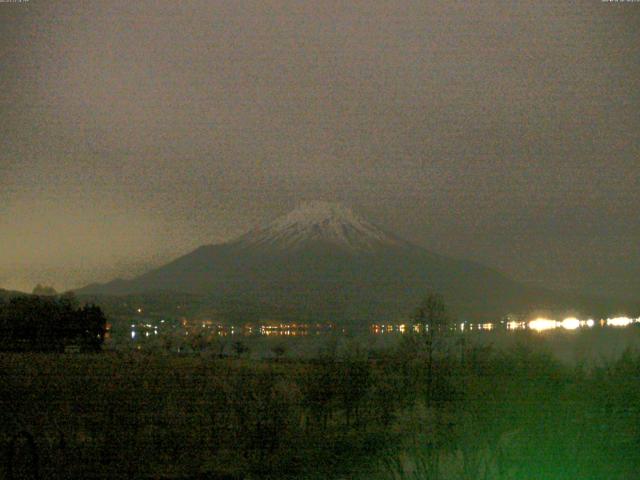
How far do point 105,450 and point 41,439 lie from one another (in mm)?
1496

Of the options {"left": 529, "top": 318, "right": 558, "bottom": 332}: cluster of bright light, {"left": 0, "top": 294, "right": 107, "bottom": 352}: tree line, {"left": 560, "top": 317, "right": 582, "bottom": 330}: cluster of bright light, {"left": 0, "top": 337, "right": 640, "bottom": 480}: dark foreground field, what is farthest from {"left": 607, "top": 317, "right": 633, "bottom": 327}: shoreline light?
{"left": 0, "top": 294, "right": 107, "bottom": 352}: tree line

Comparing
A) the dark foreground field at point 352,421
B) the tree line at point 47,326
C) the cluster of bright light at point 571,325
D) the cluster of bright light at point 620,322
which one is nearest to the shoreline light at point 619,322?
the cluster of bright light at point 620,322

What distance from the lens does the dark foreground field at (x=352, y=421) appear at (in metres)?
6.12

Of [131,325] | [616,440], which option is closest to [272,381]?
[616,440]

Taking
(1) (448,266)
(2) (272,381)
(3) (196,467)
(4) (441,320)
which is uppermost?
(1) (448,266)

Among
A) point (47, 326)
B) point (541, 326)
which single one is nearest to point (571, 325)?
point (541, 326)

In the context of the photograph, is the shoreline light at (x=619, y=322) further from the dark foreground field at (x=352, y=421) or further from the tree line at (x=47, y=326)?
the tree line at (x=47, y=326)

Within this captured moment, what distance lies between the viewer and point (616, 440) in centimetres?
632

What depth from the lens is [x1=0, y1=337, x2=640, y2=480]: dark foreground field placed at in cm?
612

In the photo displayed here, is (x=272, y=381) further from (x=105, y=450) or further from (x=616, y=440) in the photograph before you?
(x=616, y=440)

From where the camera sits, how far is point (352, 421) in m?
12.8

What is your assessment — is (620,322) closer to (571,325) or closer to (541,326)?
(571,325)

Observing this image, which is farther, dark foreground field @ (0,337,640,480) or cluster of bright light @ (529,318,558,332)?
cluster of bright light @ (529,318,558,332)

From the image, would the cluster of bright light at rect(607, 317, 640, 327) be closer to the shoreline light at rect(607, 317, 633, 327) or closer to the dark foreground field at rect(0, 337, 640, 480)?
the shoreline light at rect(607, 317, 633, 327)
